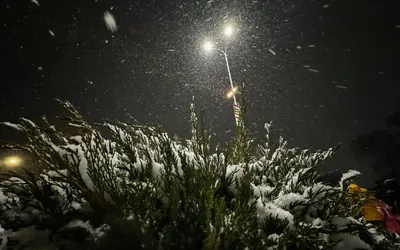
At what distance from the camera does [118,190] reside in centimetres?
212

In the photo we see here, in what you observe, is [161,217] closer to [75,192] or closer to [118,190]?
[118,190]

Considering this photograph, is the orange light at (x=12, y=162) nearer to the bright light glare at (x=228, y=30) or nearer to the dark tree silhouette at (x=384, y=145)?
the bright light glare at (x=228, y=30)

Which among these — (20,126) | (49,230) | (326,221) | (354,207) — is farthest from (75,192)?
(354,207)

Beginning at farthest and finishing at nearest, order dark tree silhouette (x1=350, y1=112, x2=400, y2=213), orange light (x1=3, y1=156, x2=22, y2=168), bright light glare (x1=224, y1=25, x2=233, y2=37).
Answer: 1. dark tree silhouette (x1=350, y1=112, x2=400, y2=213)
2. bright light glare (x1=224, y1=25, x2=233, y2=37)
3. orange light (x1=3, y1=156, x2=22, y2=168)

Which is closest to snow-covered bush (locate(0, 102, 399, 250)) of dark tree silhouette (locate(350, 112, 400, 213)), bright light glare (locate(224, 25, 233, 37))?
bright light glare (locate(224, 25, 233, 37))

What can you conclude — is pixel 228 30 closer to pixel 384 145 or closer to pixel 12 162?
pixel 12 162

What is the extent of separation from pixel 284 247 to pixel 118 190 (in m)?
1.06

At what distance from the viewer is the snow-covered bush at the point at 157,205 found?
6.41 ft

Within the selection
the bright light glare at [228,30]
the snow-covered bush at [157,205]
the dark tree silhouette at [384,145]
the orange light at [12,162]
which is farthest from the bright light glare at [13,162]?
the dark tree silhouette at [384,145]

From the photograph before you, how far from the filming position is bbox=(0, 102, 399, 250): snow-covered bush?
1.96 m

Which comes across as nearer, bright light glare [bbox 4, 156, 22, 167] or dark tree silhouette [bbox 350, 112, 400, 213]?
bright light glare [bbox 4, 156, 22, 167]

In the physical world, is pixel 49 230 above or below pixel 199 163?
below

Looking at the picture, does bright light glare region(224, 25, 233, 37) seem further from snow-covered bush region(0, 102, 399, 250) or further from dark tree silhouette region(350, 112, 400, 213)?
dark tree silhouette region(350, 112, 400, 213)

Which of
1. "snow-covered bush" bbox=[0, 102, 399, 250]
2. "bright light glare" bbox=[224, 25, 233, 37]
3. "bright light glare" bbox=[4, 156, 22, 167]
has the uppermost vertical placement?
Answer: "bright light glare" bbox=[224, 25, 233, 37]
